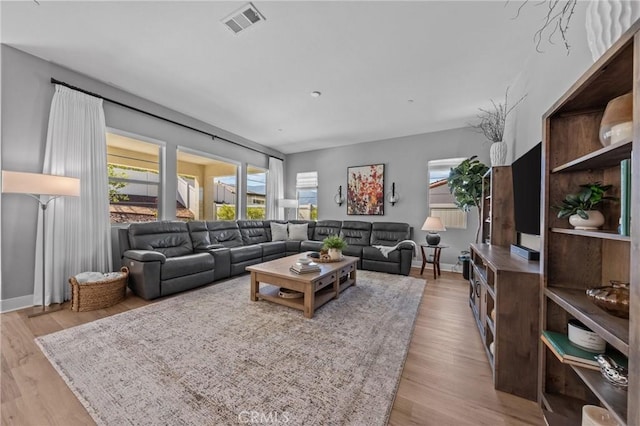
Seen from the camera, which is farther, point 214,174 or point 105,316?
point 214,174

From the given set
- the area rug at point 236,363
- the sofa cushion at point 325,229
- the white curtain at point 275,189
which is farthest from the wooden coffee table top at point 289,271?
the white curtain at point 275,189

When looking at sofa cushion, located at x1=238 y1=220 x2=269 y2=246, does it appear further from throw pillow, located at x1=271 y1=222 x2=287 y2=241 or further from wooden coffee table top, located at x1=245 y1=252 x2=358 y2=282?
wooden coffee table top, located at x1=245 y1=252 x2=358 y2=282

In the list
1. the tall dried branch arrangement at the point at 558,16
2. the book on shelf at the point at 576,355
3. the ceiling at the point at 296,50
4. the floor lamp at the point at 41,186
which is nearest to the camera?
the book on shelf at the point at 576,355

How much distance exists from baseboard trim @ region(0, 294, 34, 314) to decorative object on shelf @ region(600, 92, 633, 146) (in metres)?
4.81

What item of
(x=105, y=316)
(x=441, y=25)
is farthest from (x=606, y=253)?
(x=105, y=316)

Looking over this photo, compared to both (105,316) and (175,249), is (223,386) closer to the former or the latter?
(105,316)

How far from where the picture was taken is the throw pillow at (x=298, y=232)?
5375mm

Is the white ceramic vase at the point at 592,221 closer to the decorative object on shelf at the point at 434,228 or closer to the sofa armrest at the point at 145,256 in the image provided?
the decorative object on shelf at the point at 434,228

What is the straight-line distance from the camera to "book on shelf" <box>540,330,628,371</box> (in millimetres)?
964

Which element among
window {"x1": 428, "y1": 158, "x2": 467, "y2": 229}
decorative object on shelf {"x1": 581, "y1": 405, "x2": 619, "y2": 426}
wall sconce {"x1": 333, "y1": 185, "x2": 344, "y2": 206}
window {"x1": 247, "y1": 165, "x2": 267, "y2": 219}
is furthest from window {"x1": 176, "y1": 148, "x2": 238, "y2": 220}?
decorative object on shelf {"x1": 581, "y1": 405, "x2": 619, "y2": 426}

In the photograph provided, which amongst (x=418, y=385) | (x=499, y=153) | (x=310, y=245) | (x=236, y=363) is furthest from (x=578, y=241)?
(x=310, y=245)

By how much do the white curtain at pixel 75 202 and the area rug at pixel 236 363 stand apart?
1105 mm

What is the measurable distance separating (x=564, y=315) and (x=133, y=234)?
4312mm

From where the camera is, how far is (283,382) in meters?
1.49
